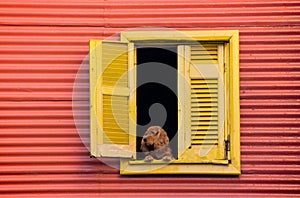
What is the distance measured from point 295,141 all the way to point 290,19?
3.84ft

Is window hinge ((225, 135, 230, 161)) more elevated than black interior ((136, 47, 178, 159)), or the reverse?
black interior ((136, 47, 178, 159))

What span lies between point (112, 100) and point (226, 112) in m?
1.09

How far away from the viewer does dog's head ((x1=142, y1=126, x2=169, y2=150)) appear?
25.5 feet

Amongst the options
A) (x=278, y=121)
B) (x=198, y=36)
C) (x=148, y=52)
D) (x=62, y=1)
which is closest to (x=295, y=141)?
(x=278, y=121)

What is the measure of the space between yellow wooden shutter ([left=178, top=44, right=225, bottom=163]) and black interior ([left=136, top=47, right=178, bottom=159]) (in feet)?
1.29

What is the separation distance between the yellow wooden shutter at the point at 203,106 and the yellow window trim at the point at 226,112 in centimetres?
7

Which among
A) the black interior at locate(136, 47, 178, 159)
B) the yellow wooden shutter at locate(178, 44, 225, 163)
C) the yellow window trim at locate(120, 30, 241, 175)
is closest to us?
the yellow window trim at locate(120, 30, 241, 175)

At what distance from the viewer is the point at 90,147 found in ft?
24.5

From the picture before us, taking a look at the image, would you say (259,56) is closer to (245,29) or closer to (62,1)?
A: (245,29)

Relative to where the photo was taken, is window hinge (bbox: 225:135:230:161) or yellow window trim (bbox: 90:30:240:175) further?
window hinge (bbox: 225:135:230:161)

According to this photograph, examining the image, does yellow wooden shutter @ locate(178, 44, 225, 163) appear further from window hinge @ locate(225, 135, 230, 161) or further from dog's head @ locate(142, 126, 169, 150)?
dog's head @ locate(142, 126, 169, 150)

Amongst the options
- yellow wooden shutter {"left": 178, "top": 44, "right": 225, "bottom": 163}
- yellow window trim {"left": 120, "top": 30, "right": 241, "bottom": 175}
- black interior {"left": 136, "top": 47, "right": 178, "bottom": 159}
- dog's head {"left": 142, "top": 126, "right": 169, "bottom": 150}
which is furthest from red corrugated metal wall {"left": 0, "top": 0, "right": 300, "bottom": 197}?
black interior {"left": 136, "top": 47, "right": 178, "bottom": 159}

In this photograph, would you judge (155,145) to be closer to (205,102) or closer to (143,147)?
(143,147)

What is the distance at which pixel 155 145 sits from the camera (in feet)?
25.6
